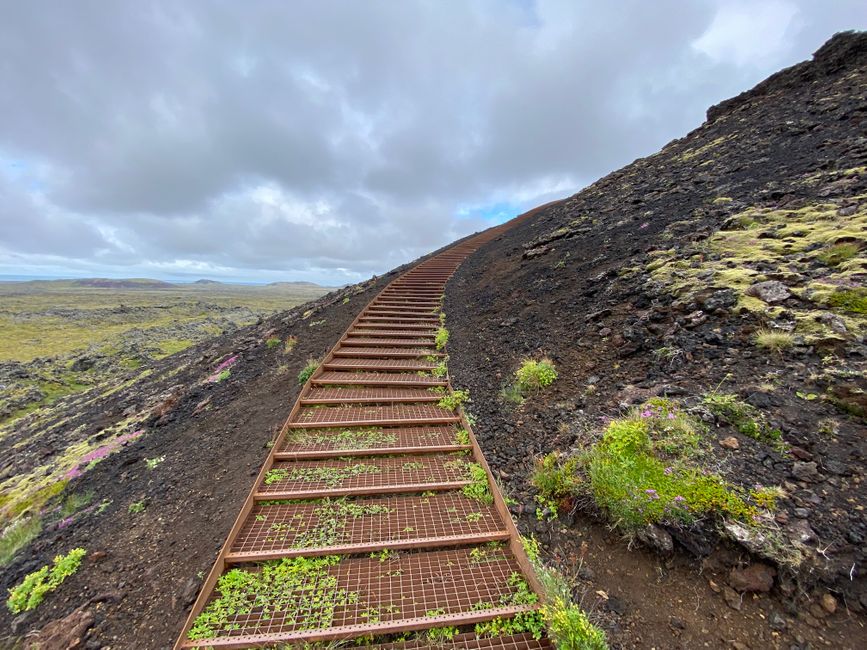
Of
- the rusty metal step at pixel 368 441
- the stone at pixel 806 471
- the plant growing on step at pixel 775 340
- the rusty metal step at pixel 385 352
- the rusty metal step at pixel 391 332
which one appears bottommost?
the rusty metal step at pixel 368 441

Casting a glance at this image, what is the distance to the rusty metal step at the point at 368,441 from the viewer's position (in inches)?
189

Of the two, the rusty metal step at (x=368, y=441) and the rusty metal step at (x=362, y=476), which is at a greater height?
the rusty metal step at (x=368, y=441)

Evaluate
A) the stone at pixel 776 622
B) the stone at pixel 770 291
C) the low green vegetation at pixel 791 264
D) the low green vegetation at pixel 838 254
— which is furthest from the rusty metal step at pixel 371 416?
the low green vegetation at pixel 838 254

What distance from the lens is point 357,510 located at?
390cm

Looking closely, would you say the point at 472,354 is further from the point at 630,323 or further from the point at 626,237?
the point at 626,237

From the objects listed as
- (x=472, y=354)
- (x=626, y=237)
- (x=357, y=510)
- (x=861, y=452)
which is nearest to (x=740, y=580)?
(x=861, y=452)

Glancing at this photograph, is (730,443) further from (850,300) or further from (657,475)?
(850,300)

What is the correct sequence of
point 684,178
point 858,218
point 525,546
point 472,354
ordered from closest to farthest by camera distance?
point 525,546
point 858,218
point 472,354
point 684,178

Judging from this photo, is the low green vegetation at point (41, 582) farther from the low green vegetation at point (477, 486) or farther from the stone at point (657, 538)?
the stone at point (657, 538)

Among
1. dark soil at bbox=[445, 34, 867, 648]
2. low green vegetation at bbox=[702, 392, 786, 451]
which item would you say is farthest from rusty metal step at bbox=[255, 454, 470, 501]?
low green vegetation at bbox=[702, 392, 786, 451]

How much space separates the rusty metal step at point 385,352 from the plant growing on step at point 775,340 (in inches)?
216

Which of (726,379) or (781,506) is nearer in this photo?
(781,506)

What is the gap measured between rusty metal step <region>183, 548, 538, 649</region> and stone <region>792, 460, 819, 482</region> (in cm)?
249

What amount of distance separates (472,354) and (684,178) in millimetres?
9785
